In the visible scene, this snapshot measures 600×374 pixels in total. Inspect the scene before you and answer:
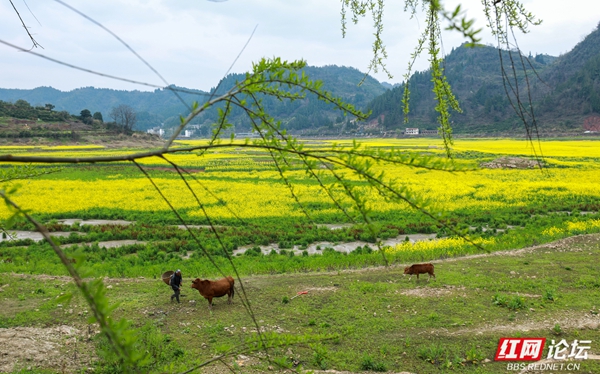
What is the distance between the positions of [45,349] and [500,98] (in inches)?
4889

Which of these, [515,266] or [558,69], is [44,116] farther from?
[558,69]

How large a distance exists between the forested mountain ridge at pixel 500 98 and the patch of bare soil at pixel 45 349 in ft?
259

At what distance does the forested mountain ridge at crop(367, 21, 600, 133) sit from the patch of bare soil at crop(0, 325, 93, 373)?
78.9 metres

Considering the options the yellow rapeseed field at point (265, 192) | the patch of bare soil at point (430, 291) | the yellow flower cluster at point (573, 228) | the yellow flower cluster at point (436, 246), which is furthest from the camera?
the yellow rapeseed field at point (265, 192)

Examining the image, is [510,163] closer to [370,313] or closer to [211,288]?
[370,313]

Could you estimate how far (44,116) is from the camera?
8625 cm

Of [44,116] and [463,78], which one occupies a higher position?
[463,78]

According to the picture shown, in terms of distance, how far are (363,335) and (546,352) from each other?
2.82 metres

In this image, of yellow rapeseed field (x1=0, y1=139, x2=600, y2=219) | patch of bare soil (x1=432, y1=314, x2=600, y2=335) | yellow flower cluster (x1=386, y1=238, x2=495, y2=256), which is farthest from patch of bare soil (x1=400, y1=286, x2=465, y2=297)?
yellow rapeseed field (x1=0, y1=139, x2=600, y2=219)

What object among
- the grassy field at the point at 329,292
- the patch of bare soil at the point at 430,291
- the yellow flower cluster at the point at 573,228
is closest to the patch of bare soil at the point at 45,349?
the grassy field at the point at 329,292

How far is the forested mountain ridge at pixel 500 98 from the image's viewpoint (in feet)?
321

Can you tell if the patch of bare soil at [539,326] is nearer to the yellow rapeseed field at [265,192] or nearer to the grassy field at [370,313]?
the grassy field at [370,313]

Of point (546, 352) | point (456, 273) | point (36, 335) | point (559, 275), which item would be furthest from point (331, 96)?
point (559, 275)

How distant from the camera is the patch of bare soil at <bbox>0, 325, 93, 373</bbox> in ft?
20.0
